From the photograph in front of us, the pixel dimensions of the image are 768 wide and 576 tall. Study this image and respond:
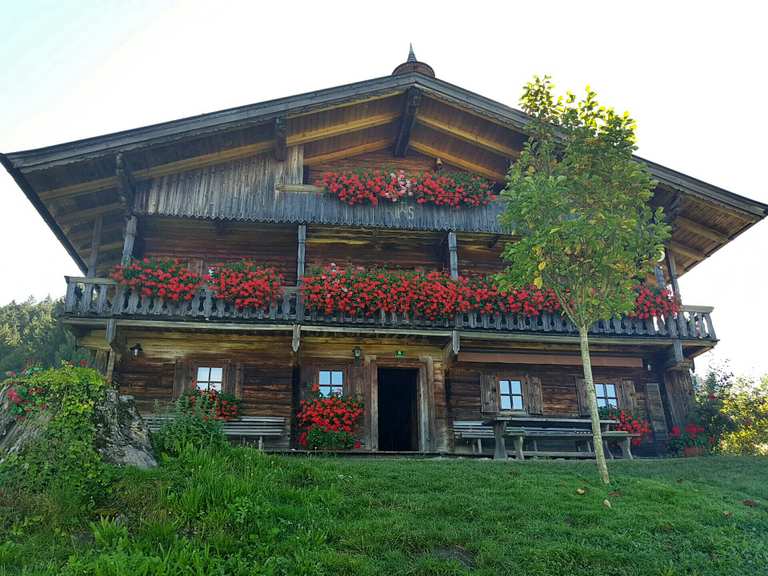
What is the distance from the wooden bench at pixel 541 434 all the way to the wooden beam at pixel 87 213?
10.4 m

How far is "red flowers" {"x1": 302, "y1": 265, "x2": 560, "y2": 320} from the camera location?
14906 millimetres

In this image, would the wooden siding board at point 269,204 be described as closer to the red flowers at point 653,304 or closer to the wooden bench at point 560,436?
the red flowers at point 653,304

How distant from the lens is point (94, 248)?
15.8 m

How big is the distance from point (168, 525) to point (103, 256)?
47.9 feet

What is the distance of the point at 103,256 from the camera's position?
63.7ft

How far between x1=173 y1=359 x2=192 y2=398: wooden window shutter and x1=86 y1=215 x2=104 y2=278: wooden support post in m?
3.01

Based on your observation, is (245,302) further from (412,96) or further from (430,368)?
(412,96)

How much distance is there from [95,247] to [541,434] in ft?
38.2

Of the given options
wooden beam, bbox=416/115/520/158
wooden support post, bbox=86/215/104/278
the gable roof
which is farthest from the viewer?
wooden beam, bbox=416/115/520/158

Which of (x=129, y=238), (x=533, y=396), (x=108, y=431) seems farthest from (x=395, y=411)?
(x=108, y=431)

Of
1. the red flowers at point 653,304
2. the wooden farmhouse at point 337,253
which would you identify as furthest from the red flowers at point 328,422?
the red flowers at point 653,304

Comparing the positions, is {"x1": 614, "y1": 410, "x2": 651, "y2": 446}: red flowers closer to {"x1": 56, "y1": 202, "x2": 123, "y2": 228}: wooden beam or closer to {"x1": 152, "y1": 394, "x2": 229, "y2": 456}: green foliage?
{"x1": 152, "y1": 394, "x2": 229, "y2": 456}: green foliage

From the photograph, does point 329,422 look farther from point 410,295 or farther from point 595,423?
point 595,423

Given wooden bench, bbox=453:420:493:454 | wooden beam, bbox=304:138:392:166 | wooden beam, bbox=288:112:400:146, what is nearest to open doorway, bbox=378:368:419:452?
wooden bench, bbox=453:420:493:454
